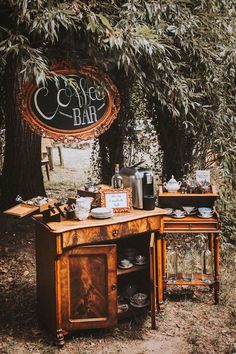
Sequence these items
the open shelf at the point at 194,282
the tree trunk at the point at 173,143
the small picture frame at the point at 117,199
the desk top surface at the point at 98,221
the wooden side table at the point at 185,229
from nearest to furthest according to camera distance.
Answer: the desk top surface at the point at 98,221, the small picture frame at the point at 117,199, the wooden side table at the point at 185,229, the open shelf at the point at 194,282, the tree trunk at the point at 173,143

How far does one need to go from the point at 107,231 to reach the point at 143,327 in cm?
92

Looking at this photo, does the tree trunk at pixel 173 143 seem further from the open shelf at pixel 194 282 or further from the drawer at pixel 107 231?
the drawer at pixel 107 231

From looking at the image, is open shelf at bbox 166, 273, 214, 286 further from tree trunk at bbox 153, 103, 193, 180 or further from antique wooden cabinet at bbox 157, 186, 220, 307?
tree trunk at bbox 153, 103, 193, 180

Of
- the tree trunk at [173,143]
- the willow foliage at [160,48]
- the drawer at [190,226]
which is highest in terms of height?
the willow foliage at [160,48]

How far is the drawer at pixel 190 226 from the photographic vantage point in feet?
13.5

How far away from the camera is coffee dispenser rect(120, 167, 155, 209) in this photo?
3891 mm

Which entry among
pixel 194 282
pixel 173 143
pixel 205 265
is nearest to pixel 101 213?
pixel 194 282

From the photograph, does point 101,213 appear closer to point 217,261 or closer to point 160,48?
point 217,261

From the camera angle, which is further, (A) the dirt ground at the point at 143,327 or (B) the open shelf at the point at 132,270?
(B) the open shelf at the point at 132,270

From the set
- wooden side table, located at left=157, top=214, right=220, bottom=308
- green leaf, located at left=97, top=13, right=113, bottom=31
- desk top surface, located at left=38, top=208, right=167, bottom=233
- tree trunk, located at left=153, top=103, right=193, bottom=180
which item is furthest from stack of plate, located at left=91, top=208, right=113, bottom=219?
tree trunk, located at left=153, top=103, right=193, bottom=180

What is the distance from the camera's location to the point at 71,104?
13.7 ft

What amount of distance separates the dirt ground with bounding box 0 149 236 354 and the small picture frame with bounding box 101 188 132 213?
3.21 feet

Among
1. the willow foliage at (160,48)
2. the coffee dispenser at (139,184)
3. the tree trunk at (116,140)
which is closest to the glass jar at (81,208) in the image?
the coffee dispenser at (139,184)

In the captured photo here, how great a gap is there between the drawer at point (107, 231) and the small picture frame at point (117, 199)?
17 cm
